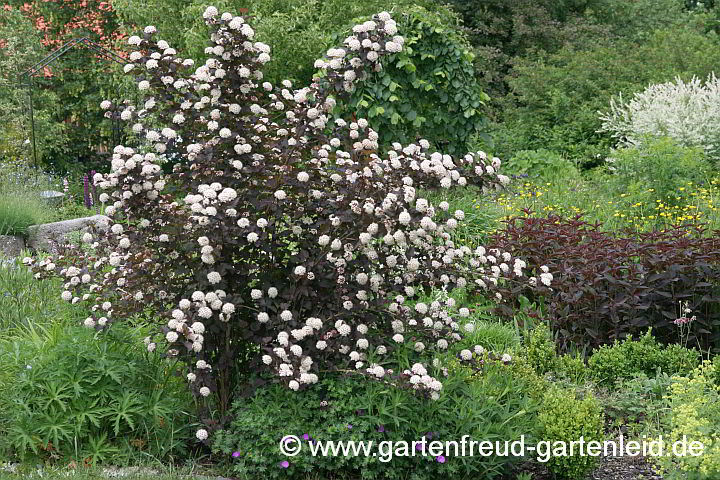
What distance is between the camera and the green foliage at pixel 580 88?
12.0 meters

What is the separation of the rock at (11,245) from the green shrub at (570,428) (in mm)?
5893

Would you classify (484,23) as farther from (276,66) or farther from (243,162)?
(243,162)

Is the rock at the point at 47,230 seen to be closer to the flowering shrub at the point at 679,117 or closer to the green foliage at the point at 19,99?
the green foliage at the point at 19,99

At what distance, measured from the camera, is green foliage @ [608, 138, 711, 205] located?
26.0 feet

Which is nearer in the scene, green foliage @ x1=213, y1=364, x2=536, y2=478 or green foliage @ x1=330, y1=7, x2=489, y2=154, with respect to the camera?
green foliage @ x1=213, y1=364, x2=536, y2=478

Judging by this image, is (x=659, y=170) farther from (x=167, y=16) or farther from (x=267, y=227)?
(x=167, y=16)

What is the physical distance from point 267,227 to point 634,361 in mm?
2468

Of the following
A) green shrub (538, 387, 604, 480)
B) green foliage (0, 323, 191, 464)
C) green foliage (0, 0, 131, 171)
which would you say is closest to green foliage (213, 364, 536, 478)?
green shrub (538, 387, 604, 480)

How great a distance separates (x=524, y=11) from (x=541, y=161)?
6.79 m

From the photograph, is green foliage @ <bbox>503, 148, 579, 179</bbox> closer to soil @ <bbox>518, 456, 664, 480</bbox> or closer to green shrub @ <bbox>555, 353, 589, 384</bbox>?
green shrub @ <bbox>555, 353, 589, 384</bbox>

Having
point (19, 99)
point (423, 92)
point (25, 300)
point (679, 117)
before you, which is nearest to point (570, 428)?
point (25, 300)

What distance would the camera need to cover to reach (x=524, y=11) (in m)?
16.2

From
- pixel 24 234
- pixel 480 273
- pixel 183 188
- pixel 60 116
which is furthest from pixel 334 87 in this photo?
pixel 60 116

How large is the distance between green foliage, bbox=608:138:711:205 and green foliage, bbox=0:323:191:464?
5564 millimetres
